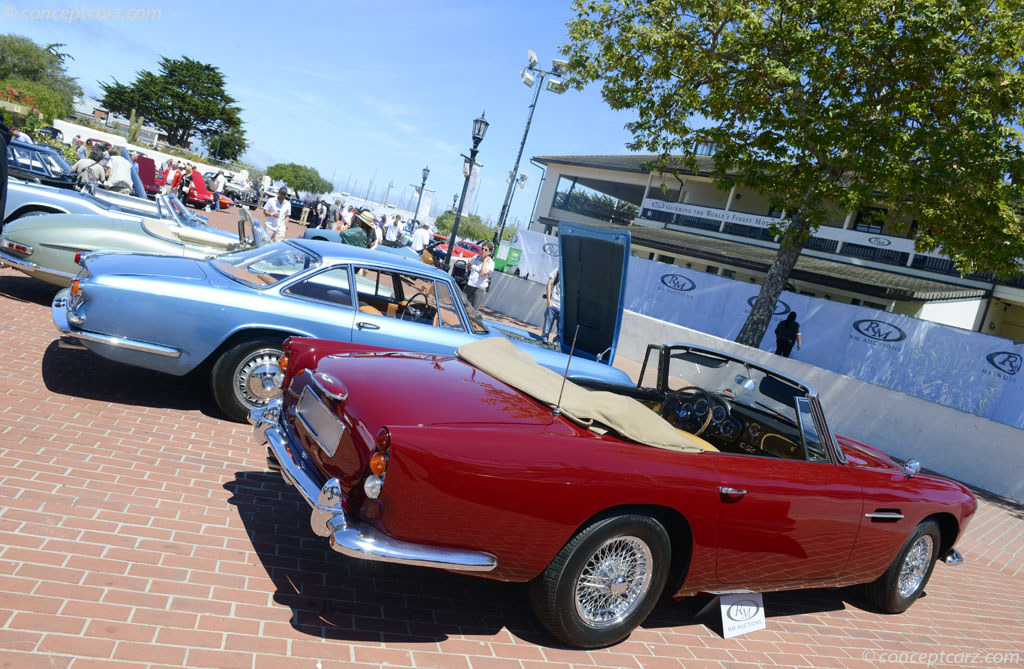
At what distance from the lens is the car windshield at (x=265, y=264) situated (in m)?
5.23

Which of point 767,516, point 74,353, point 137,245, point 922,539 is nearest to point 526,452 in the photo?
point 767,516

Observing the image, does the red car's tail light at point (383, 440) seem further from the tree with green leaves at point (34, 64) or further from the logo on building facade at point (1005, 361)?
the tree with green leaves at point (34, 64)

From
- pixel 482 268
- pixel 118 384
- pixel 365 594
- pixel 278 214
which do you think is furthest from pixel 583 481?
pixel 278 214

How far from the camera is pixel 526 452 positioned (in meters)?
2.91

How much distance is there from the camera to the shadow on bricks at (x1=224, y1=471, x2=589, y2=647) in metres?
3.03

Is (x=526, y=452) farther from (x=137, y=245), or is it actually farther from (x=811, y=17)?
Result: (x=811, y=17)

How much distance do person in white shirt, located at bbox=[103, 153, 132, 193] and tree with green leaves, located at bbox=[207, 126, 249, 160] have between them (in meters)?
72.0

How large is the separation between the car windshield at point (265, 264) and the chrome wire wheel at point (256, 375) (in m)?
0.53

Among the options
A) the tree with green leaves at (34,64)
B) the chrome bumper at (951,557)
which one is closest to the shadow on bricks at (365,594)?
the chrome bumper at (951,557)

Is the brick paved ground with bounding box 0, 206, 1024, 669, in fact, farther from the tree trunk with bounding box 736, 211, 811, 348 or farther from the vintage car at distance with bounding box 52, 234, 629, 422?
the tree trunk with bounding box 736, 211, 811, 348

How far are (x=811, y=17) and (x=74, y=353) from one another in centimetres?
1333

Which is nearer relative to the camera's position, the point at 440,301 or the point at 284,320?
the point at 284,320

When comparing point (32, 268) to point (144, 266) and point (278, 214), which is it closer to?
point (144, 266)

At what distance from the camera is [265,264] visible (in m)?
5.45
